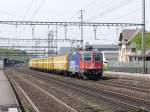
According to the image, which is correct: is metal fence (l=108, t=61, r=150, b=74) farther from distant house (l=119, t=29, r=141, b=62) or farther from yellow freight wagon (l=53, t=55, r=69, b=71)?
distant house (l=119, t=29, r=141, b=62)

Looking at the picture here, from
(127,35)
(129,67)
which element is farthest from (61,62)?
(127,35)

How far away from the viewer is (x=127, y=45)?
113 metres

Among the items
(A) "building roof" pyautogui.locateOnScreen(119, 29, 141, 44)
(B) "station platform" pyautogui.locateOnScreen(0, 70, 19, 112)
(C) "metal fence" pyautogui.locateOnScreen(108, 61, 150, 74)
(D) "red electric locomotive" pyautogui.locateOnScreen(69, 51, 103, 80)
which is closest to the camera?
(B) "station platform" pyautogui.locateOnScreen(0, 70, 19, 112)

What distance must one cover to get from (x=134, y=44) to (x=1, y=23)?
51.8 metres

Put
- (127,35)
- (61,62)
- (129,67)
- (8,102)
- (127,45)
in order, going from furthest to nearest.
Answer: (127,35) → (127,45) → (129,67) → (61,62) → (8,102)

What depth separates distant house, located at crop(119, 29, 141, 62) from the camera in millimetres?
107438

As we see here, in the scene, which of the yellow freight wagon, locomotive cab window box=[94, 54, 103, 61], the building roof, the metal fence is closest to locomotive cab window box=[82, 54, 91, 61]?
locomotive cab window box=[94, 54, 103, 61]

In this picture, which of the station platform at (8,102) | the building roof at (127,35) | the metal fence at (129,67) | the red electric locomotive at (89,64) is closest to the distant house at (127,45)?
the building roof at (127,35)

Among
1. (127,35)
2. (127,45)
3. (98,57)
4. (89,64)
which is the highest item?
(127,35)

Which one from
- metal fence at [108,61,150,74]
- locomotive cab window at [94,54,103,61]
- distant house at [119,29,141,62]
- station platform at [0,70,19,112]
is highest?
distant house at [119,29,141,62]

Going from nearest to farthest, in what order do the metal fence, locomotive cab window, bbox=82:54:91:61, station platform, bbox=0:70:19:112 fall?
station platform, bbox=0:70:19:112, locomotive cab window, bbox=82:54:91:61, the metal fence

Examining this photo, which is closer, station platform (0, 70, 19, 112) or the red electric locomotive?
station platform (0, 70, 19, 112)

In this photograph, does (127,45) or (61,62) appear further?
(127,45)

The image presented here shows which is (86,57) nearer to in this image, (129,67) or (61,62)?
(61,62)
